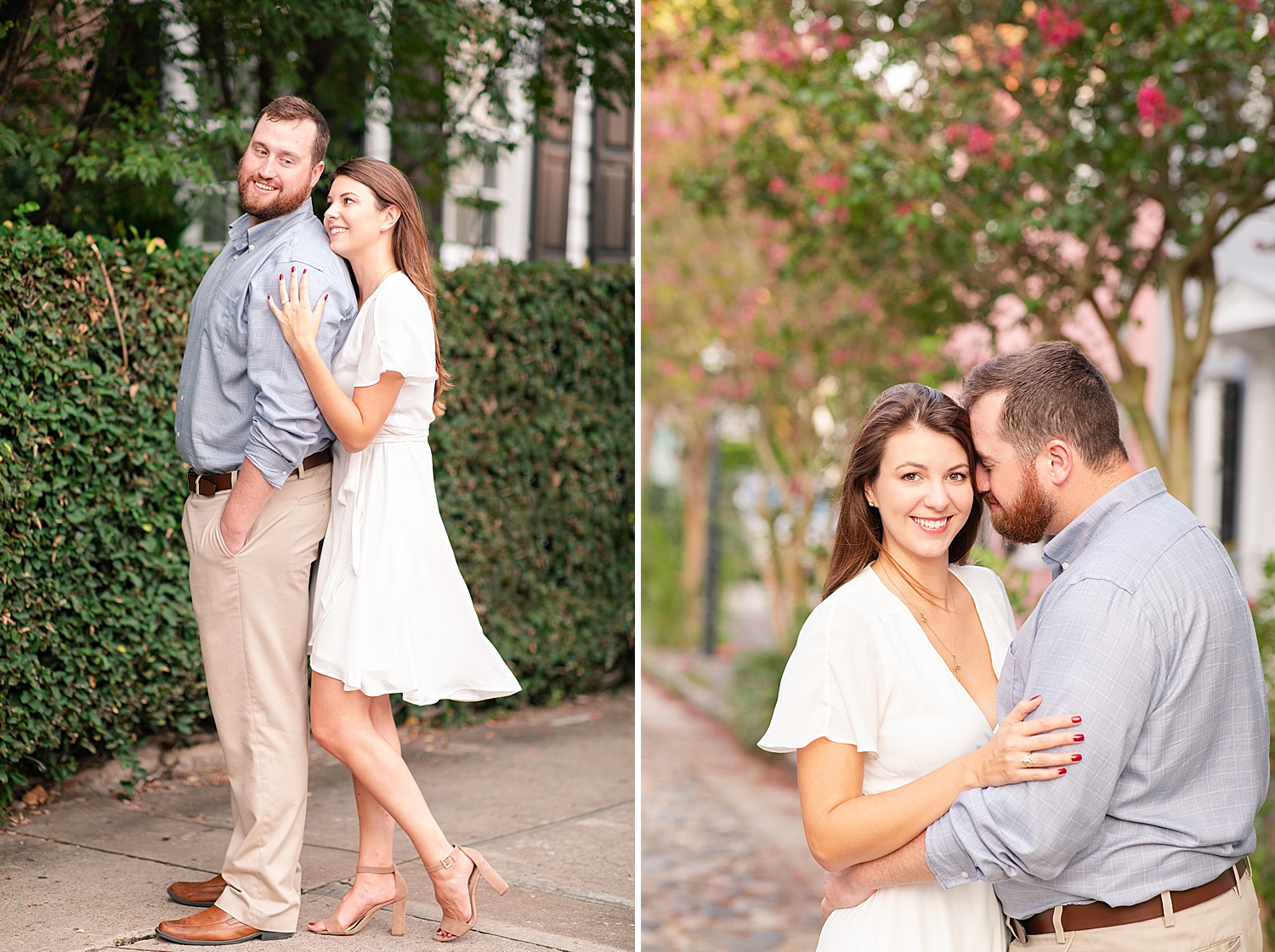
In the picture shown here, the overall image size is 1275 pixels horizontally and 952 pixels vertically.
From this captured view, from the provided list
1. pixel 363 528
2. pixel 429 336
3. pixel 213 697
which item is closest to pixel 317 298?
pixel 429 336

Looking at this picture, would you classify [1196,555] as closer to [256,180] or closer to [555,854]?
[256,180]

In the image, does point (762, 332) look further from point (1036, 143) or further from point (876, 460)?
point (876, 460)

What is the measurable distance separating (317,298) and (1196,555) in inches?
95.4

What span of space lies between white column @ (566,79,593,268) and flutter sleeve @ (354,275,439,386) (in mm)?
6987

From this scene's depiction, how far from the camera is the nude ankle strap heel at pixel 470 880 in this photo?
3.64m

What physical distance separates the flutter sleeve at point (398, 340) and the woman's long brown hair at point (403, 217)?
2.6 inches

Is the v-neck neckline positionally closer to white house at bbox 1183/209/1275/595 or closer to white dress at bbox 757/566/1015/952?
white dress at bbox 757/566/1015/952

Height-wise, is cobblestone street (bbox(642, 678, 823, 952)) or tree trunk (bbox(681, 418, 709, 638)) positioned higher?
tree trunk (bbox(681, 418, 709, 638))

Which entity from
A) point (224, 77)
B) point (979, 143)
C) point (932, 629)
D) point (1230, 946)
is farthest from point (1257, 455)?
point (1230, 946)

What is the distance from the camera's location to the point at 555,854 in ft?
15.6

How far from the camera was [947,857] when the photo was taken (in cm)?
237

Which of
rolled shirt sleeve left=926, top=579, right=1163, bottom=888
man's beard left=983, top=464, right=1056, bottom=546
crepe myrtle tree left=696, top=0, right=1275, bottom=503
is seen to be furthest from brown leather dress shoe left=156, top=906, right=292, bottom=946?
crepe myrtle tree left=696, top=0, right=1275, bottom=503

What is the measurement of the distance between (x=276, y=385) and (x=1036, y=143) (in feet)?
16.6

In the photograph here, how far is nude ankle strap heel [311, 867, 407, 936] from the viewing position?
3.73 m
